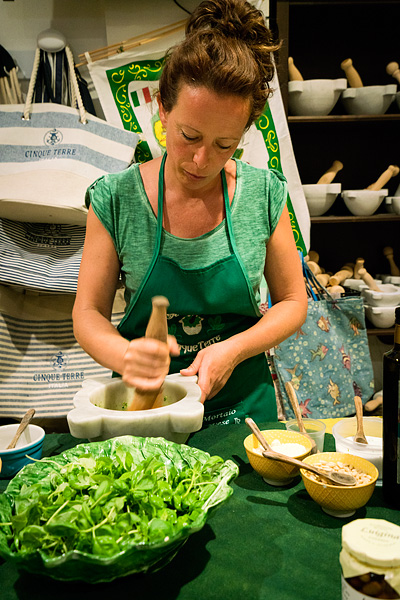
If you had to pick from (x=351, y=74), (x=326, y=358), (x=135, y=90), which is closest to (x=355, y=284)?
(x=326, y=358)

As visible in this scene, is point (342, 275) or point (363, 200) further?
point (342, 275)

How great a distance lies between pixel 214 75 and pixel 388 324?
2288 mm

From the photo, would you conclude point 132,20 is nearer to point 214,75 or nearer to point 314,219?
point 314,219

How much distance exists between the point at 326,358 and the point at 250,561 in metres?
2.05

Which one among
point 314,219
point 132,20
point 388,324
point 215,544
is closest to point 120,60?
point 132,20

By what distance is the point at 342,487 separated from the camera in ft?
3.21

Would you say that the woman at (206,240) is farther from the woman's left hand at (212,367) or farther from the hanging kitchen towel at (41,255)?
the hanging kitchen towel at (41,255)

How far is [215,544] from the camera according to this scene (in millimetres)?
935

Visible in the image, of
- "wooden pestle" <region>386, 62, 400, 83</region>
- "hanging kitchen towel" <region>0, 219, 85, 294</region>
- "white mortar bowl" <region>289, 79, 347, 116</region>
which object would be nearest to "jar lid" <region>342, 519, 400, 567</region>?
"hanging kitchen towel" <region>0, 219, 85, 294</region>

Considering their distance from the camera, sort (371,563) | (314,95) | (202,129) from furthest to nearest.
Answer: (314,95) < (202,129) < (371,563)

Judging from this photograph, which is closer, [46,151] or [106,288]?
[106,288]

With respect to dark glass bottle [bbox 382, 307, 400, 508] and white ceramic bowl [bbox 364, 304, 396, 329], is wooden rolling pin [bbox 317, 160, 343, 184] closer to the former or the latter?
white ceramic bowl [bbox 364, 304, 396, 329]

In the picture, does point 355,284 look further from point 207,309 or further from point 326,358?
point 207,309

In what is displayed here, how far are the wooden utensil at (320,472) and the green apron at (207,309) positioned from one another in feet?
1.65
